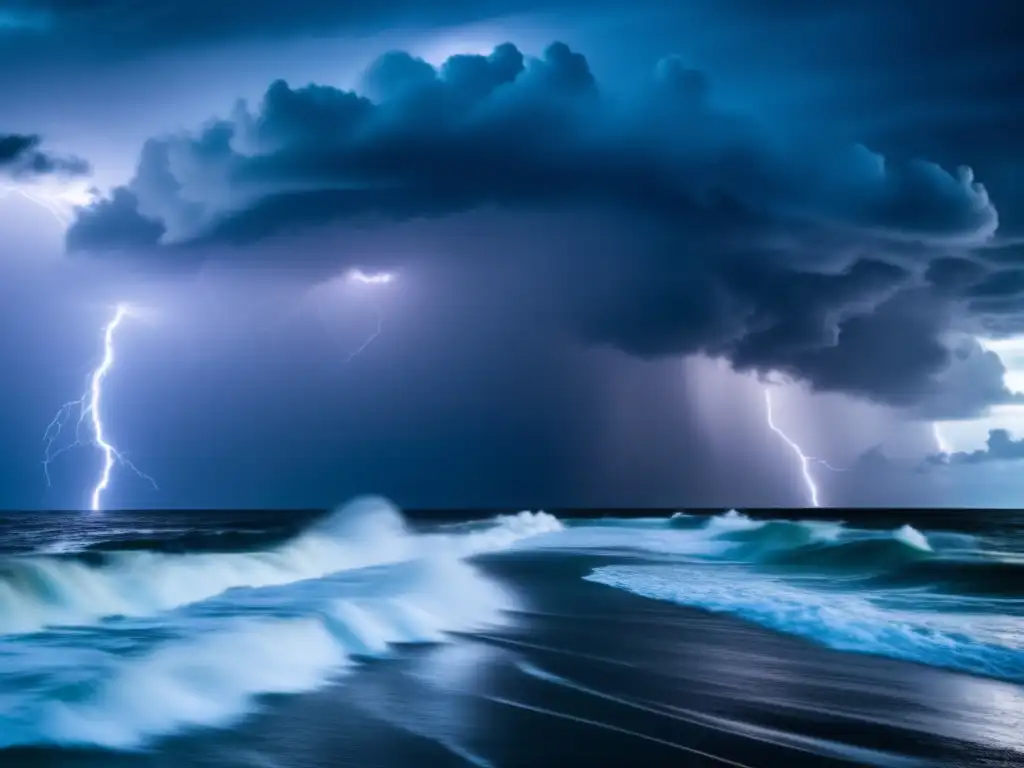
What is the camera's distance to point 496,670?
34.8 ft

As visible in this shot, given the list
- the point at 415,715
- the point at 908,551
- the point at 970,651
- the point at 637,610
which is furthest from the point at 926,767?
the point at 908,551

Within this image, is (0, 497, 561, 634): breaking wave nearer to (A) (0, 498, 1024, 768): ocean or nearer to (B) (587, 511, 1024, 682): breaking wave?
(A) (0, 498, 1024, 768): ocean

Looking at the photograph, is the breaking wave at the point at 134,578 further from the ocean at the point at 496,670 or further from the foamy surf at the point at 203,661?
the foamy surf at the point at 203,661

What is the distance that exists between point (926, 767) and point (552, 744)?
9.54ft

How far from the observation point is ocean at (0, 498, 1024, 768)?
744cm

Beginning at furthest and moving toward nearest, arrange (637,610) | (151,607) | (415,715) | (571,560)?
1. (571,560)
2. (151,607)
3. (637,610)
4. (415,715)

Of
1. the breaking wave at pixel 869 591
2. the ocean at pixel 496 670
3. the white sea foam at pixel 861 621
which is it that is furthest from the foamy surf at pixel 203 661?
the breaking wave at pixel 869 591

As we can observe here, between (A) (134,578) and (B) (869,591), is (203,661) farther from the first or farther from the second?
(B) (869,591)

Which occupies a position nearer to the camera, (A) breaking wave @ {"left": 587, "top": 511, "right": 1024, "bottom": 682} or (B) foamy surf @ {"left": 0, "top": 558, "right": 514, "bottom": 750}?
(B) foamy surf @ {"left": 0, "top": 558, "right": 514, "bottom": 750}

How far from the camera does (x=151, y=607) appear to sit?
18016mm

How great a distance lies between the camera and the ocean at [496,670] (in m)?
7.44

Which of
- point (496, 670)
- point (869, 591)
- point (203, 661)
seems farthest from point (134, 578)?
point (869, 591)

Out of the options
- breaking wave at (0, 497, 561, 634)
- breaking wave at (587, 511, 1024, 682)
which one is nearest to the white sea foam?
breaking wave at (587, 511, 1024, 682)

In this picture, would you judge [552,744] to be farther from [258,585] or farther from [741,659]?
[258,585]
